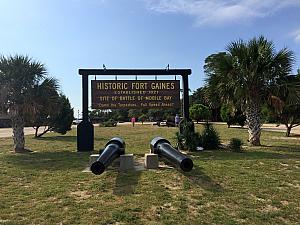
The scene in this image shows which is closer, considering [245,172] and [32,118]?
[245,172]

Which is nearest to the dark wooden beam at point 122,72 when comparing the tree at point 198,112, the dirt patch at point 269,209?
the dirt patch at point 269,209

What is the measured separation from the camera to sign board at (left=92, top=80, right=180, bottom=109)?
15242 millimetres

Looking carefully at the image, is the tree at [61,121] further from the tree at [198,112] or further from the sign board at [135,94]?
the tree at [198,112]

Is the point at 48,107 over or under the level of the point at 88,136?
over

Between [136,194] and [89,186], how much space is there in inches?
54.6

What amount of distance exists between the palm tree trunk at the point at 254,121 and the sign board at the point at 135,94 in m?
3.35

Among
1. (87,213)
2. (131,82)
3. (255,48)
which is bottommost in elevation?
(87,213)

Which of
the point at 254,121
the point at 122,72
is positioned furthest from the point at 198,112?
the point at 122,72

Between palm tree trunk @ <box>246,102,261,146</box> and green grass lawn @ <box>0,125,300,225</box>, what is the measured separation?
5.51 meters

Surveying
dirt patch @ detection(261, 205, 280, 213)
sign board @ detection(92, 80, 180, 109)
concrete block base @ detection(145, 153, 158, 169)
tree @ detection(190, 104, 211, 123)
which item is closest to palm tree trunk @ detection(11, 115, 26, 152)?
sign board @ detection(92, 80, 180, 109)

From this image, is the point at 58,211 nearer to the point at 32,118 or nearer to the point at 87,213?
the point at 87,213

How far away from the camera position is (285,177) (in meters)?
8.41

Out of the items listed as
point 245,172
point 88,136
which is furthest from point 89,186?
point 88,136

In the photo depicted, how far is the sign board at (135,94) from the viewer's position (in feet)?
50.0
